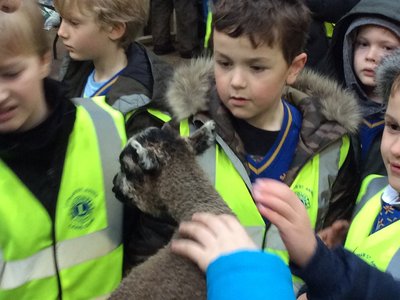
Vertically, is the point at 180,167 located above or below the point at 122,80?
Result: above

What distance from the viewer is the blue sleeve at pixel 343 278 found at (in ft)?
5.03

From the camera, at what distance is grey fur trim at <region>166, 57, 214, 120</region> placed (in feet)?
7.99

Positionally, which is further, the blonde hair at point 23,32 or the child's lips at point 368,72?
the child's lips at point 368,72

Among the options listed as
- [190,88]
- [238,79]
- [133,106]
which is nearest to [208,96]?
[190,88]

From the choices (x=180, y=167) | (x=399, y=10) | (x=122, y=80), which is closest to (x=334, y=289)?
(x=180, y=167)

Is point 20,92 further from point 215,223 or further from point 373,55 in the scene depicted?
point 373,55

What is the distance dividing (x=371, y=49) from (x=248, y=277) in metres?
2.12

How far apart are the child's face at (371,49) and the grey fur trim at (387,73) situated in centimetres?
53

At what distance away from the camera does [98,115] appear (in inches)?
77.9

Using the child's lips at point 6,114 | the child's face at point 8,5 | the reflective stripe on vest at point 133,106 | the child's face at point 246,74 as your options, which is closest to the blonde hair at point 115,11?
the reflective stripe on vest at point 133,106

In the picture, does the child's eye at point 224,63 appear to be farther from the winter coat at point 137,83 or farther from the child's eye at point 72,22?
the child's eye at point 72,22

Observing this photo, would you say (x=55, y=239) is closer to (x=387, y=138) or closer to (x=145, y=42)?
(x=387, y=138)

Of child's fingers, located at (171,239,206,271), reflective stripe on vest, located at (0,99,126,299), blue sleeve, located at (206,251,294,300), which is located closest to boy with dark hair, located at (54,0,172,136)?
reflective stripe on vest, located at (0,99,126,299)

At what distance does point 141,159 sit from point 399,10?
1.91 metres
